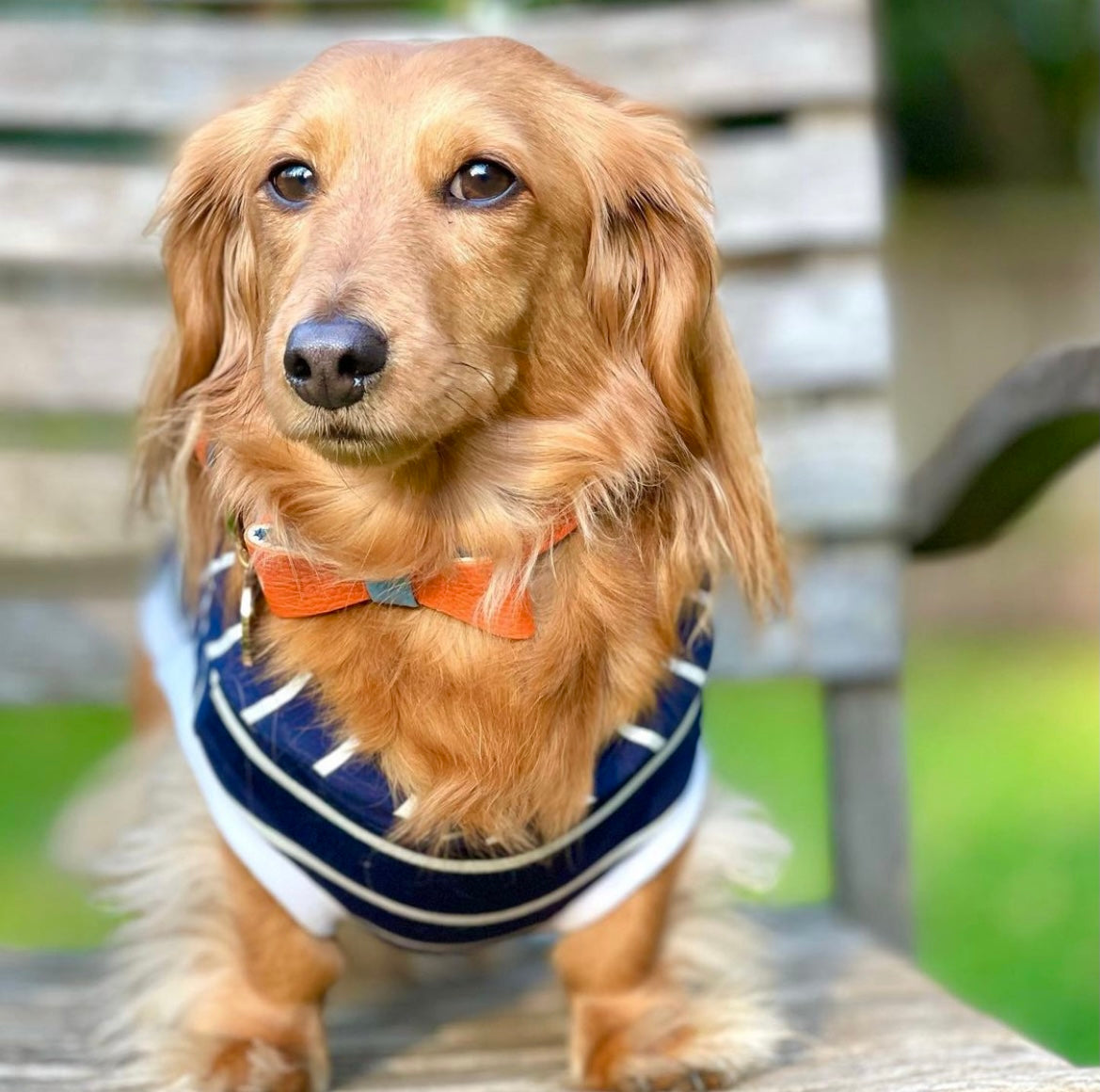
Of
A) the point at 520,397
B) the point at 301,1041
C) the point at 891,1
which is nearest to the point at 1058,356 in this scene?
the point at 520,397

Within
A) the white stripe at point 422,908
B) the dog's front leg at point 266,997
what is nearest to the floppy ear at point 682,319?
the white stripe at point 422,908

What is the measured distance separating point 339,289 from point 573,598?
16.7 inches

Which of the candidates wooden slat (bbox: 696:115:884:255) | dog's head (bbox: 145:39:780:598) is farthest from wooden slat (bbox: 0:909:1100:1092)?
wooden slat (bbox: 696:115:884:255)

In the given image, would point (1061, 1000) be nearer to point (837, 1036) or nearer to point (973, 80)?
point (837, 1036)

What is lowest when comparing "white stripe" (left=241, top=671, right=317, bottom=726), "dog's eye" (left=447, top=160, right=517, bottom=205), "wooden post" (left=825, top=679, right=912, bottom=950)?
"wooden post" (left=825, top=679, right=912, bottom=950)

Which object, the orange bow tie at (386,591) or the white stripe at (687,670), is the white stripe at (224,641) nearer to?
the orange bow tie at (386,591)

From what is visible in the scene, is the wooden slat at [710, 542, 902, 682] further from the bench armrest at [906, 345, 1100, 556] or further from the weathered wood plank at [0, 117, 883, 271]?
the weathered wood plank at [0, 117, 883, 271]

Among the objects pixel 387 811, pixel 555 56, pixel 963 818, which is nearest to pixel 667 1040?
pixel 387 811

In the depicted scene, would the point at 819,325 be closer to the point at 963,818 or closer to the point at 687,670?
the point at 687,670

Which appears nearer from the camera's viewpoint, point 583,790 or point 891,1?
point 583,790

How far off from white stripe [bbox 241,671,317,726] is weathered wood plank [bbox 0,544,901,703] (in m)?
1.01

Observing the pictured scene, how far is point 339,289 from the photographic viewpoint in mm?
1399

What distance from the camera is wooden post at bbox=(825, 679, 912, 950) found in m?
2.41

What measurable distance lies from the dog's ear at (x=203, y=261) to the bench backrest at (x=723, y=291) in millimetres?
798
